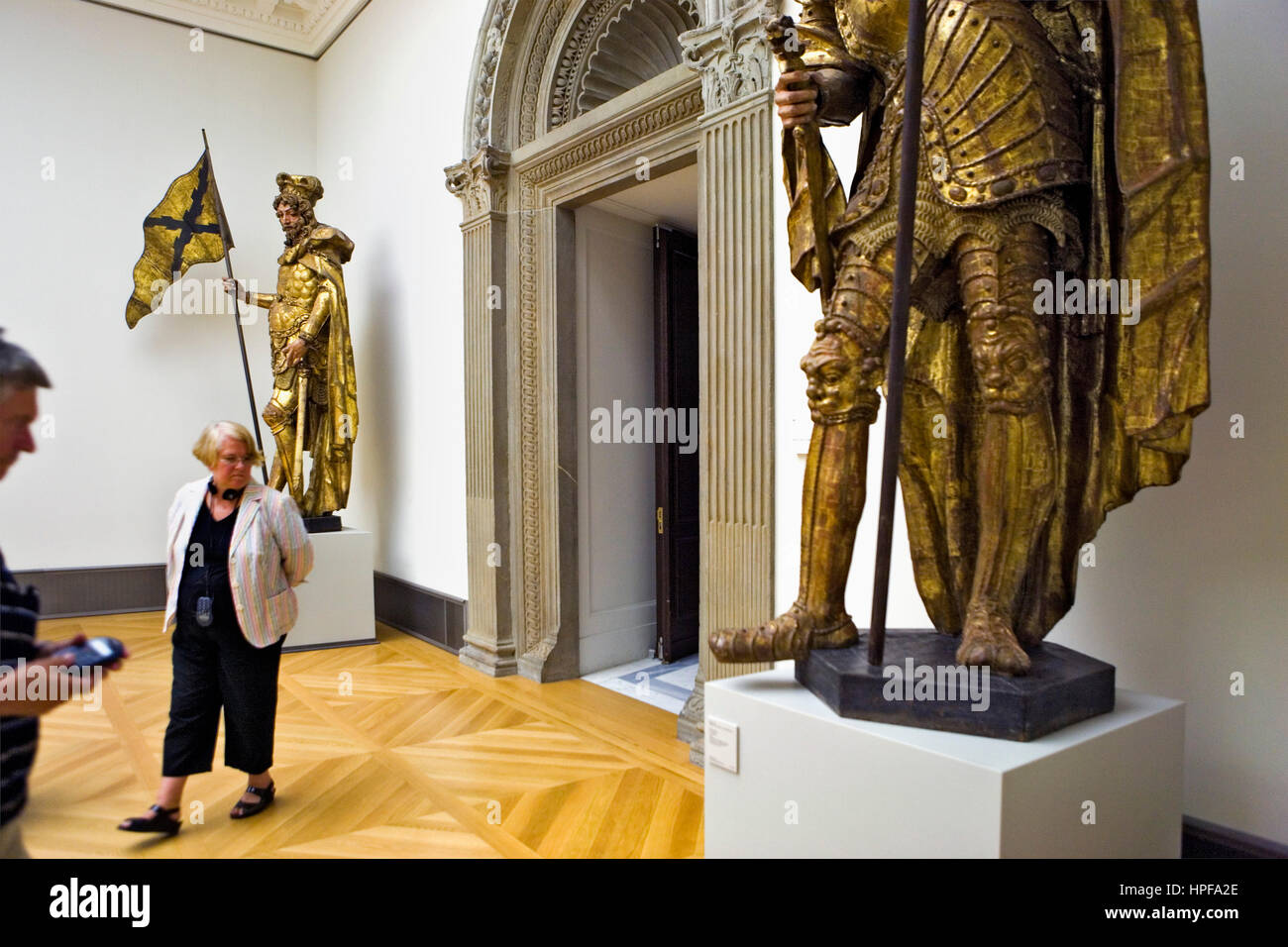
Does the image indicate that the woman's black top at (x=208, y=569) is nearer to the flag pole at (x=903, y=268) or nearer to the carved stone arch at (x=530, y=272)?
the flag pole at (x=903, y=268)

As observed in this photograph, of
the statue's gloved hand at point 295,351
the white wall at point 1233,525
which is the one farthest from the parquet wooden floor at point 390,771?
the statue's gloved hand at point 295,351

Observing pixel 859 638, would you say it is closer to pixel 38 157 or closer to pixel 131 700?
pixel 131 700

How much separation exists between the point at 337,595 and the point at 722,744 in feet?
14.4

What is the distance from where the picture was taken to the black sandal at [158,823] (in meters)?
0.88

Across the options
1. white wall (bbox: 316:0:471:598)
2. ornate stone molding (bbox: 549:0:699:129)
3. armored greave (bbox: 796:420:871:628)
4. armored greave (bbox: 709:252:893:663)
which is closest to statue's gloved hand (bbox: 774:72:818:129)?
armored greave (bbox: 709:252:893:663)

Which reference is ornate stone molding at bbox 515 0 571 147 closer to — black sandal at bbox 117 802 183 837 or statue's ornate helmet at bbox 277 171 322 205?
statue's ornate helmet at bbox 277 171 322 205

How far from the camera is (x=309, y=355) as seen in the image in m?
5.98

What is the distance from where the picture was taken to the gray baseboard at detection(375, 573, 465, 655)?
566 cm

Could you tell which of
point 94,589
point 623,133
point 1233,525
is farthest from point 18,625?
point 623,133

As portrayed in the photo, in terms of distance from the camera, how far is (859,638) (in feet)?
6.53

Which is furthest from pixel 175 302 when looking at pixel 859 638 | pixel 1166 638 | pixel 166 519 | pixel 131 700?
pixel 1166 638

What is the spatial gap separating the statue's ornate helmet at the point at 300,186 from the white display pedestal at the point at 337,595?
2417 mm
